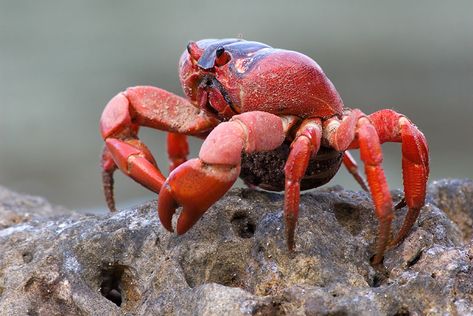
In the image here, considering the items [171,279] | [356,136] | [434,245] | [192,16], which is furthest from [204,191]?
[192,16]

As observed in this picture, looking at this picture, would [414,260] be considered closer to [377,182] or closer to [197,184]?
[377,182]

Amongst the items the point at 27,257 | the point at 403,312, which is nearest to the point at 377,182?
the point at 403,312

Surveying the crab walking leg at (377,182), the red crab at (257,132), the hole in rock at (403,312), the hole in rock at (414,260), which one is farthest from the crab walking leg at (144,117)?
the hole in rock at (403,312)

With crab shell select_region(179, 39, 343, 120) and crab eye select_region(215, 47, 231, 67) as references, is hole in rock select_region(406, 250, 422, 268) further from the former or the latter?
crab eye select_region(215, 47, 231, 67)

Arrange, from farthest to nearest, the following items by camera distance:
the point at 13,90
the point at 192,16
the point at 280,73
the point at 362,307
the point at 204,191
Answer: the point at 192,16 < the point at 13,90 < the point at 280,73 < the point at 204,191 < the point at 362,307

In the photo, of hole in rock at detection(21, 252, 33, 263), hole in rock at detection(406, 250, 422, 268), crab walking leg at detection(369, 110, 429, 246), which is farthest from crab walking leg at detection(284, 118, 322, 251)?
hole in rock at detection(21, 252, 33, 263)

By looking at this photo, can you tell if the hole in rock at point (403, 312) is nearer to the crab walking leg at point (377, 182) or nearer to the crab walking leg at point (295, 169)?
the crab walking leg at point (377, 182)

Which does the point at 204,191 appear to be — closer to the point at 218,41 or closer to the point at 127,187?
the point at 218,41

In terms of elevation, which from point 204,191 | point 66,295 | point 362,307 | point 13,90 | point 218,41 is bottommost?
point 13,90
